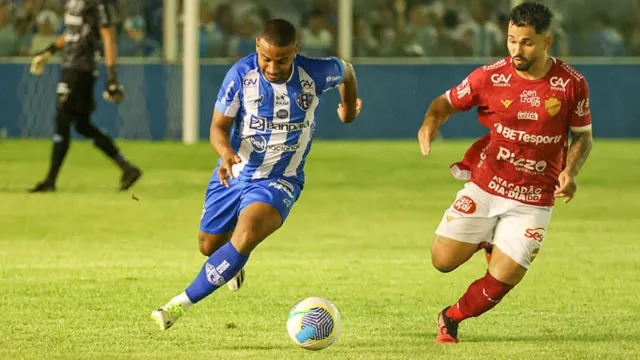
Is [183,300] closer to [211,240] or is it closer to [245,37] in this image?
[211,240]

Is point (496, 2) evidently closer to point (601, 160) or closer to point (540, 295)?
point (601, 160)

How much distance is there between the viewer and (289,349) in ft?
21.0

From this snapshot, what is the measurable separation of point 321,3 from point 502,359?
1907 centimetres

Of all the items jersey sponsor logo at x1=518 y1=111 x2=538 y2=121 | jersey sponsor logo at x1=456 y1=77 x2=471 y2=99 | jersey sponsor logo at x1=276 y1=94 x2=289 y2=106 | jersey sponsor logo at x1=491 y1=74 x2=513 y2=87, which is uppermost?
jersey sponsor logo at x1=491 y1=74 x2=513 y2=87

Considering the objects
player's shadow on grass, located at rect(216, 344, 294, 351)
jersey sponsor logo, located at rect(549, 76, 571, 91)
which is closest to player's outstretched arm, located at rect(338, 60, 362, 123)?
jersey sponsor logo, located at rect(549, 76, 571, 91)

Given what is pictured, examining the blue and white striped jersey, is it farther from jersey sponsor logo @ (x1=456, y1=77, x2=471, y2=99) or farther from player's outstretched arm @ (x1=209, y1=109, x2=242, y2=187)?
jersey sponsor logo @ (x1=456, y1=77, x2=471, y2=99)

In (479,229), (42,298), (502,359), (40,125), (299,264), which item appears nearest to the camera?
(502,359)

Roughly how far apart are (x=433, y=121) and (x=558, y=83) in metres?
0.65

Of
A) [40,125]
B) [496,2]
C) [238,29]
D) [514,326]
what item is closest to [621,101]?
[496,2]

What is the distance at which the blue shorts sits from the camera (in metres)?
7.17

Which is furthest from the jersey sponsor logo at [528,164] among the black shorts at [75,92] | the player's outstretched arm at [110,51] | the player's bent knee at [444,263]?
the black shorts at [75,92]

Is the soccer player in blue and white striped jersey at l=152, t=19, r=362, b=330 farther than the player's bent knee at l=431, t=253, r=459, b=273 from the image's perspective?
Yes

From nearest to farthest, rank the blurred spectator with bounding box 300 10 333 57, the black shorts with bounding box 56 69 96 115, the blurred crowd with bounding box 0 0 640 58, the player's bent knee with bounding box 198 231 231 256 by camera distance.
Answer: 1. the player's bent knee with bounding box 198 231 231 256
2. the black shorts with bounding box 56 69 96 115
3. the blurred crowd with bounding box 0 0 640 58
4. the blurred spectator with bounding box 300 10 333 57

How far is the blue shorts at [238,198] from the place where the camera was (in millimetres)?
7168
